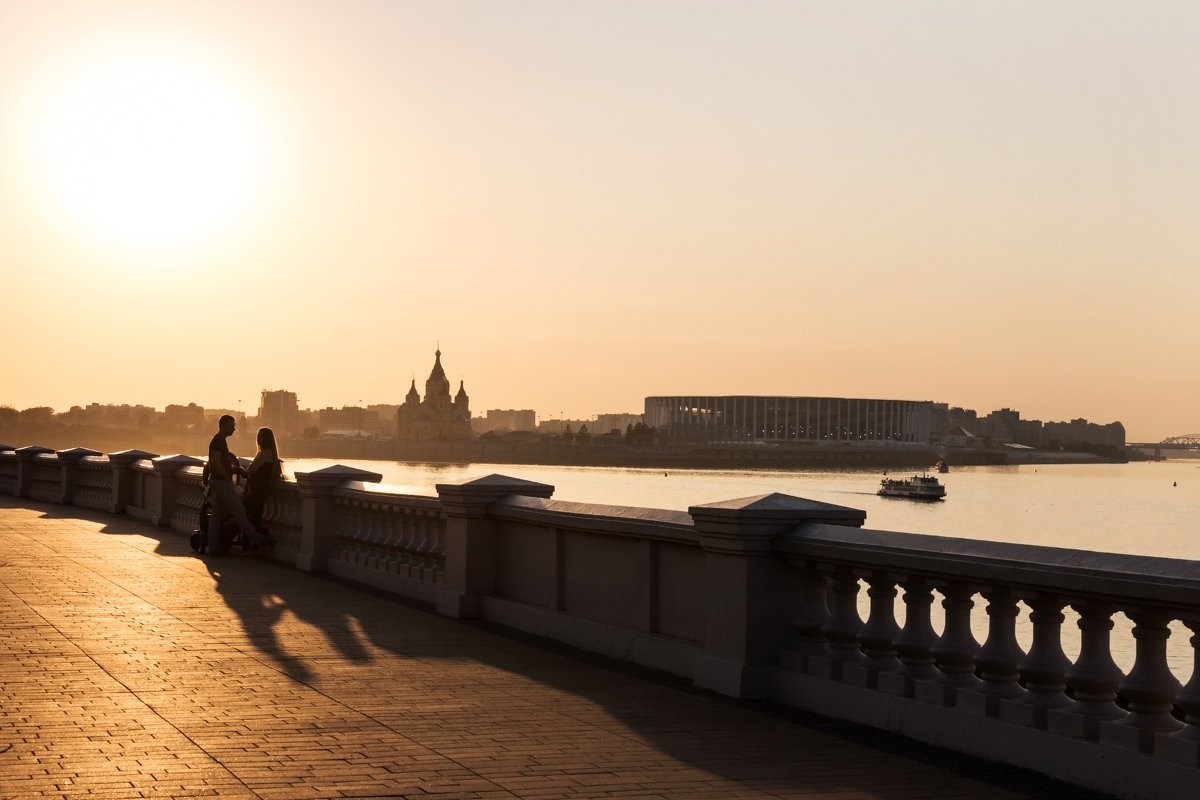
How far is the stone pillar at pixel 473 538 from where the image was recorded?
535 inches

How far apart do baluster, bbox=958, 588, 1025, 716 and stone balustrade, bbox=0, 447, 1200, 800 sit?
0.03ft

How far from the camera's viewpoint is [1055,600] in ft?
23.8

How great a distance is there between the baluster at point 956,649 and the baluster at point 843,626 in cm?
91

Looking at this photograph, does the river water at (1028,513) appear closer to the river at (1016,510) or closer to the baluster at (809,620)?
the river at (1016,510)

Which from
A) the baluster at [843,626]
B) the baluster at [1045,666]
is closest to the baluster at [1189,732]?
the baluster at [1045,666]

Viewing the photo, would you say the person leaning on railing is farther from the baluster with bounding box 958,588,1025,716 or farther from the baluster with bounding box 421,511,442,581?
the baluster with bounding box 958,588,1025,716

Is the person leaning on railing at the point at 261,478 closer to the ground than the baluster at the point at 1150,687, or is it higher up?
higher up

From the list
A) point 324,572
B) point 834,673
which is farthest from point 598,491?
point 834,673

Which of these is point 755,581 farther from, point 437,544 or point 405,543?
point 405,543

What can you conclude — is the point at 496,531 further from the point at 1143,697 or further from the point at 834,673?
the point at 1143,697

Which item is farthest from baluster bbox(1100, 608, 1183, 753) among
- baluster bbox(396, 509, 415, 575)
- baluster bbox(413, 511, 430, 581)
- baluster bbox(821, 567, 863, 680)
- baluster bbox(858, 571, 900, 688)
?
baluster bbox(396, 509, 415, 575)

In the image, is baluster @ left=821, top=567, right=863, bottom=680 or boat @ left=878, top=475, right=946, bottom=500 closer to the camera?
baluster @ left=821, top=567, right=863, bottom=680

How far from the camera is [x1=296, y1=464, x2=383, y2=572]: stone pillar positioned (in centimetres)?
1770

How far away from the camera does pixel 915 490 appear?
502 feet
